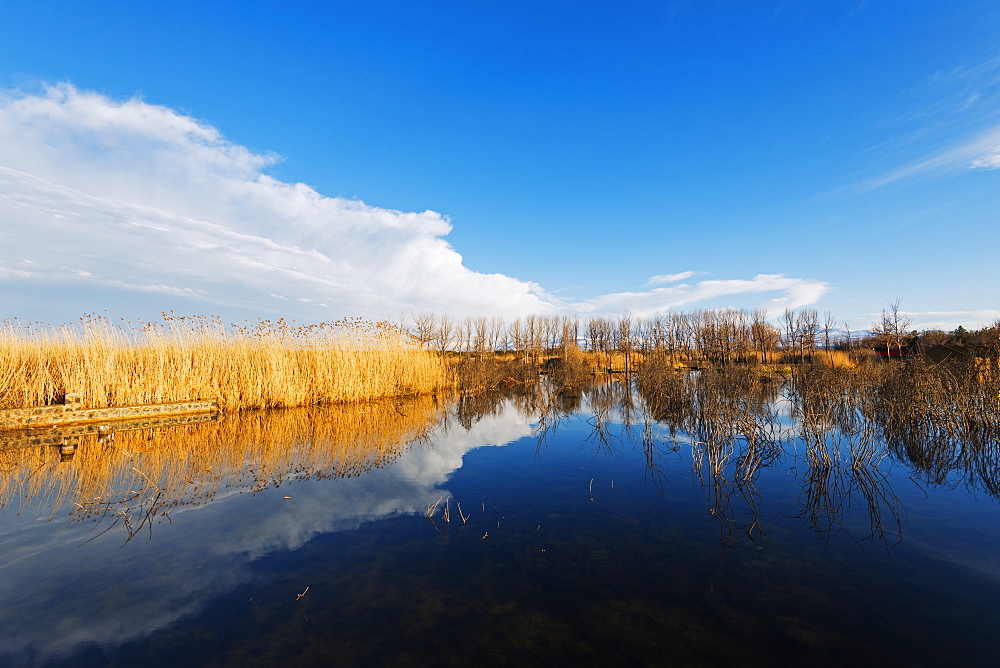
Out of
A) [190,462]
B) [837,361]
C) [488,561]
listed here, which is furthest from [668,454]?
[837,361]

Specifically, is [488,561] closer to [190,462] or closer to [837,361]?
[190,462]

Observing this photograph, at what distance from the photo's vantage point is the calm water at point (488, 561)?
3039 millimetres

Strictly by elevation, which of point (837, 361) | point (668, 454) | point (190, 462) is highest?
point (837, 361)

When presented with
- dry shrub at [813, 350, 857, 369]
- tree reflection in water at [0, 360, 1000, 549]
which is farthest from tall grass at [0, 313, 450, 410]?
dry shrub at [813, 350, 857, 369]

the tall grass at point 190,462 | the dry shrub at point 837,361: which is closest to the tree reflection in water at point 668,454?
the tall grass at point 190,462

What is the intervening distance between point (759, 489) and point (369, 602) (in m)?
5.93

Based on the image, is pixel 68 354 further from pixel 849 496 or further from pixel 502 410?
pixel 849 496

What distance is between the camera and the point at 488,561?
4266 mm

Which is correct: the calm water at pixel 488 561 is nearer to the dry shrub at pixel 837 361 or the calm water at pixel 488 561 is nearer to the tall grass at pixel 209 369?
the tall grass at pixel 209 369

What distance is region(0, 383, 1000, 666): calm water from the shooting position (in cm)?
304

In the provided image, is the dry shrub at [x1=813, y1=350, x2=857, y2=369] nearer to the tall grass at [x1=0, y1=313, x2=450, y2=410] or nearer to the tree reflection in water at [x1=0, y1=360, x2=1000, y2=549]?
the tree reflection in water at [x1=0, y1=360, x2=1000, y2=549]

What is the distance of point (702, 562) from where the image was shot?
4.20 meters

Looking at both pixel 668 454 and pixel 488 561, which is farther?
pixel 668 454

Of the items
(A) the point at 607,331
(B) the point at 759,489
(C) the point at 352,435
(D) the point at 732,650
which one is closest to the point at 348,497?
(C) the point at 352,435
